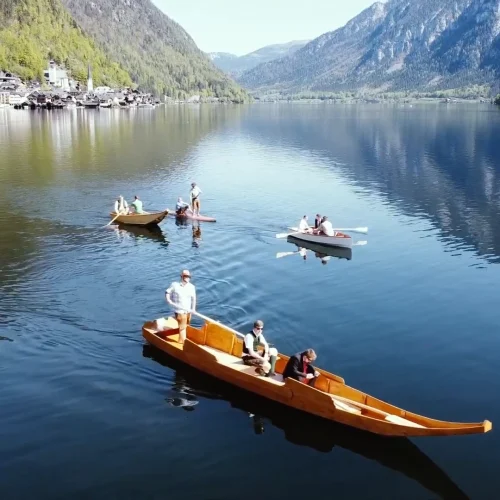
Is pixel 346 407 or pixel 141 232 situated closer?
pixel 346 407

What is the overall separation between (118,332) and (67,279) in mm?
7678

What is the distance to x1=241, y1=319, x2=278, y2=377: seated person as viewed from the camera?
67.7 ft

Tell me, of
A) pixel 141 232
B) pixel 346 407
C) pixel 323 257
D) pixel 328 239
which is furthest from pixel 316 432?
pixel 141 232

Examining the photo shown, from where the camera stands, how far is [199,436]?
18359 millimetres

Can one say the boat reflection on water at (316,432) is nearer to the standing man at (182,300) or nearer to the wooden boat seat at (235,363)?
the wooden boat seat at (235,363)

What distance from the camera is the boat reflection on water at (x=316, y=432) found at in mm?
16969

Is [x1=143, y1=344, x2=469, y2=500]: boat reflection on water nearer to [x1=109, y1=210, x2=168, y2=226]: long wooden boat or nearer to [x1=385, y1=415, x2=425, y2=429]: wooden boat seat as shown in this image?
[x1=385, y1=415, x2=425, y2=429]: wooden boat seat

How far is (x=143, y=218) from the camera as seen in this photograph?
144 ft

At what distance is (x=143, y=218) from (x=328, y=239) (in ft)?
43.8

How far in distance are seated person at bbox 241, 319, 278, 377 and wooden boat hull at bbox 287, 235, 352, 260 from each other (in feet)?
59.0

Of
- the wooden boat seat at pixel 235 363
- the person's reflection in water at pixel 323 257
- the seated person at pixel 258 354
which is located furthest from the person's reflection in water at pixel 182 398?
the person's reflection in water at pixel 323 257

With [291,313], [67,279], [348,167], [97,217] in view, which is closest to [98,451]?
[291,313]

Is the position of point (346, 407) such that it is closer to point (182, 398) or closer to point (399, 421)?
point (399, 421)

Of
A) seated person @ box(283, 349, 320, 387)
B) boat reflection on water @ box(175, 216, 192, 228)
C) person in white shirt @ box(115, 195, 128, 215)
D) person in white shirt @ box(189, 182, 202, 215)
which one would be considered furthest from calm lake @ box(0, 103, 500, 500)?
person in white shirt @ box(189, 182, 202, 215)
